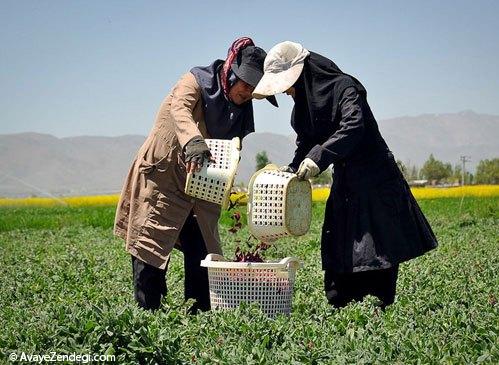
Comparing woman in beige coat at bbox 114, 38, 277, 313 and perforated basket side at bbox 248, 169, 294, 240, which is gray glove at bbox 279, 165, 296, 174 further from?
woman in beige coat at bbox 114, 38, 277, 313

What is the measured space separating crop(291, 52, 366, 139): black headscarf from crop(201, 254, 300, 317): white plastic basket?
0.81 metres

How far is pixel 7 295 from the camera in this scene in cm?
699

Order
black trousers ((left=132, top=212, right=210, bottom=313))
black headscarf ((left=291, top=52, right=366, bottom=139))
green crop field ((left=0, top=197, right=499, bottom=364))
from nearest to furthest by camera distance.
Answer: green crop field ((left=0, top=197, right=499, bottom=364)) < black headscarf ((left=291, top=52, right=366, bottom=139)) < black trousers ((left=132, top=212, right=210, bottom=313))

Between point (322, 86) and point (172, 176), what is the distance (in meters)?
1.12

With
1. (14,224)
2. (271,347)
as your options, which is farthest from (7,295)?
(14,224)

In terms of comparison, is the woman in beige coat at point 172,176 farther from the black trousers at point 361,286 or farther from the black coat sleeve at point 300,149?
the black trousers at point 361,286

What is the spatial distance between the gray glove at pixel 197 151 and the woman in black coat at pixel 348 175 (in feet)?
1.31

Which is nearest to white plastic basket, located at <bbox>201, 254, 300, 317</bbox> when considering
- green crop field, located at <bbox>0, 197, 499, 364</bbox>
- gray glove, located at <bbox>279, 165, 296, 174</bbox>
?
green crop field, located at <bbox>0, 197, 499, 364</bbox>

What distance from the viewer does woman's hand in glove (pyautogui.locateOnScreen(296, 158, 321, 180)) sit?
14.6 feet

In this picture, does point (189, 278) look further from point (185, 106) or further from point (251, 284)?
point (185, 106)

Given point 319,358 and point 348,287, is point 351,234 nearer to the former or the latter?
point 348,287

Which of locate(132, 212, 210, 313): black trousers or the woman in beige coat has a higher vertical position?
the woman in beige coat

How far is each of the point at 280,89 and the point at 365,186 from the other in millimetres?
740

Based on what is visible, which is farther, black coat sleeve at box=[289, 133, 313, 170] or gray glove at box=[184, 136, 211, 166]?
black coat sleeve at box=[289, 133, 313, 170]
